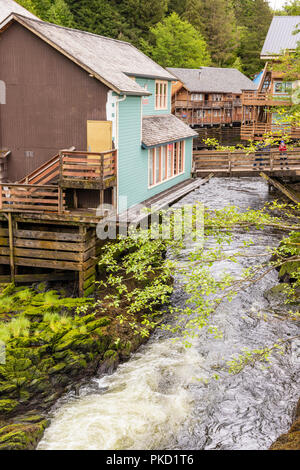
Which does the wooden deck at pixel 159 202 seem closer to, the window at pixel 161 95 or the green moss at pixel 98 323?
the green moss at pixel 98 323

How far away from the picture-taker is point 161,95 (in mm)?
27625

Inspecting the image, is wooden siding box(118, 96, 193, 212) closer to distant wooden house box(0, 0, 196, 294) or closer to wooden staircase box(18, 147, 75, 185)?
distant wooden house box(0, 0, 196, 294)

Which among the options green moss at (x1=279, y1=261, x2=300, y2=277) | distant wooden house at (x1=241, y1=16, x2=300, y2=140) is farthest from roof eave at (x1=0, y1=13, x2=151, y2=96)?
distant wooden house at (x1=241, y1=16, x2=300, y2=140)

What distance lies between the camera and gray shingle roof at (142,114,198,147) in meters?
22.0

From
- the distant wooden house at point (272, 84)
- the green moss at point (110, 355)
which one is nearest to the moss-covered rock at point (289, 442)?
the green moss at point (110, 355)

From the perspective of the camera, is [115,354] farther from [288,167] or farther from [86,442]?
[288,167]

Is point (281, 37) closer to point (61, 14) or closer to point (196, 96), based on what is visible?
point (196, 96)

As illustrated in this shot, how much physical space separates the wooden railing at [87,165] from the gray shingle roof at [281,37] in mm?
26386

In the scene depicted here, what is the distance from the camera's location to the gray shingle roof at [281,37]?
39.2 metres

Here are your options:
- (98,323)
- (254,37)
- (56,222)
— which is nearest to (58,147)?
(56,222)

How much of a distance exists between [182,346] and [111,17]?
6546 centimetres

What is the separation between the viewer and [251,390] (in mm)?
12727

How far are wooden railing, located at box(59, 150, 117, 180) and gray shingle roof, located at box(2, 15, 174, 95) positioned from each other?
2.39 m

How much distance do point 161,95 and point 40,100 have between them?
11.2 meters
